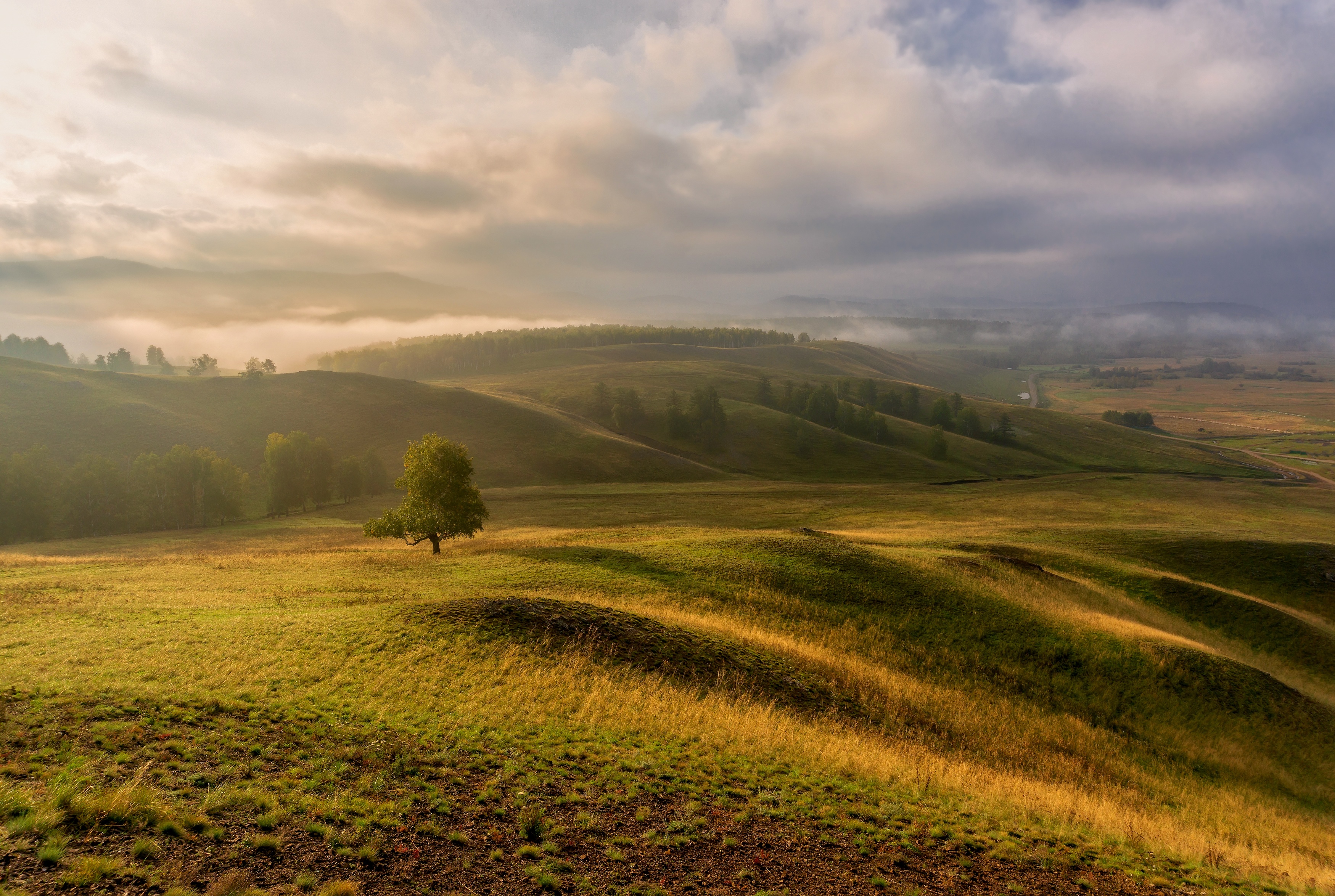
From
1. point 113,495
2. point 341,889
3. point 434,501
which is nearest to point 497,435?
point 113,495

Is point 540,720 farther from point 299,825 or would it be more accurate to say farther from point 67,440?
point 67,440

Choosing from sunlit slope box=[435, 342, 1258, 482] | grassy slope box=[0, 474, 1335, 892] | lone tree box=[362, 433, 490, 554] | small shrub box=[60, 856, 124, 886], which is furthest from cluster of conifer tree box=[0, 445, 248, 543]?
small shrub box=[60, 856, 124, 886]

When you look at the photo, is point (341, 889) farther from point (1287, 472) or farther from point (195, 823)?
point (1287, 472)

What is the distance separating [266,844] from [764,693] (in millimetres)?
17798

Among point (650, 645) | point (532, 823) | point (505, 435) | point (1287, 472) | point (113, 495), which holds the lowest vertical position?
point (1287, 472)

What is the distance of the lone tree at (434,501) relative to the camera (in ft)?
171

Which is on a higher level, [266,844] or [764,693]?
[266,844]

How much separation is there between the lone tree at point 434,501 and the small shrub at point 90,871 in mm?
44507

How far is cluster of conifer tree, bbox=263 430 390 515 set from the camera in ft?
351

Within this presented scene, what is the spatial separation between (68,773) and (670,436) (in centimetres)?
16616

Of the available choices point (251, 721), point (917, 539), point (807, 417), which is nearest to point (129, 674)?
point (251, 721)

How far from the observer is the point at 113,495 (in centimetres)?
9288

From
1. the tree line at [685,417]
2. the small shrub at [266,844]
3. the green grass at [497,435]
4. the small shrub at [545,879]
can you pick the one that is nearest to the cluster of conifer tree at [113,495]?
the green grass at [497,435]

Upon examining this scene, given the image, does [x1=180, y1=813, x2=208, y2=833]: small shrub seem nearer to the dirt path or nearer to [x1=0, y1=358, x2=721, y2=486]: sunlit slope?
[x1=0, y1=358, x2=721, y2=486]: sunlit slope
